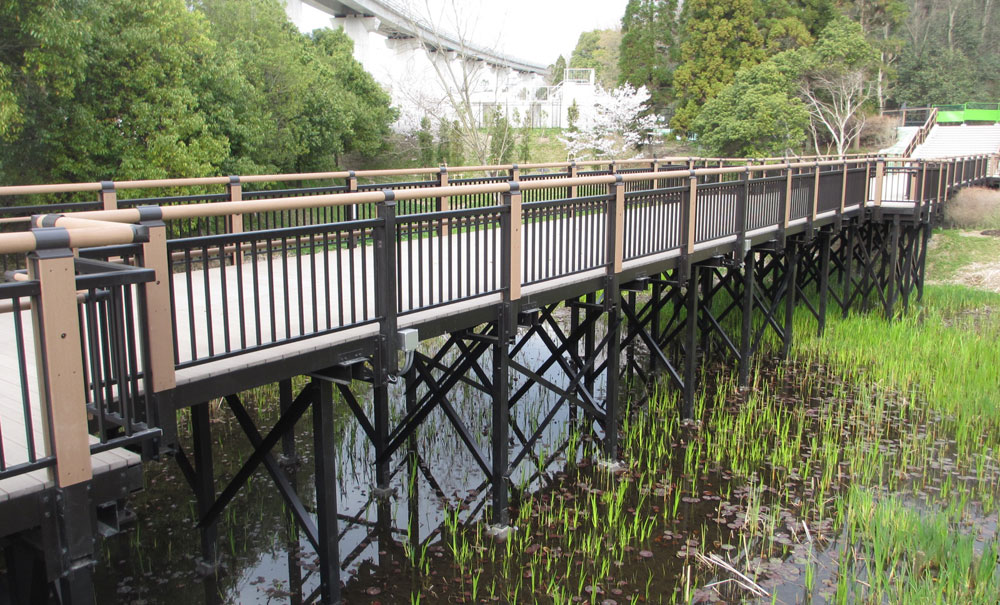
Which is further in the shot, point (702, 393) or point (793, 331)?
point (793, 331)

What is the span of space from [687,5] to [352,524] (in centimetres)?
4240

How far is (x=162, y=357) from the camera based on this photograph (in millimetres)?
4203

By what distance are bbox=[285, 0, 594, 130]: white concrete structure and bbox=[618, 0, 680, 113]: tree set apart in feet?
9.85

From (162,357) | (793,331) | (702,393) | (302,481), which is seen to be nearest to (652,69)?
(793,331)

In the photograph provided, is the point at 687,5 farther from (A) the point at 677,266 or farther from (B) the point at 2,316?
(B) the point at 2,316

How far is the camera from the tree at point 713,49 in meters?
39.9

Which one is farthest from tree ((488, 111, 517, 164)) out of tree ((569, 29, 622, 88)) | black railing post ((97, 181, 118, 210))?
black railing post ((97, 181, 118, 210))

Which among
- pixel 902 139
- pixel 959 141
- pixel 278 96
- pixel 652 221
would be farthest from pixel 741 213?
pixel 902 139

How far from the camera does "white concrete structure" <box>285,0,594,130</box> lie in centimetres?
3131

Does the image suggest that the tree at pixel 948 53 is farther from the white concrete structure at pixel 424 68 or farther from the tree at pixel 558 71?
the tree at pixel 558 71

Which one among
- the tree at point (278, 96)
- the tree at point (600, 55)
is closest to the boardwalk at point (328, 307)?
the tree at point (278, 96)

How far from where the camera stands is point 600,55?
67.4m

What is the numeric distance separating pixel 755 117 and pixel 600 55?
113ft

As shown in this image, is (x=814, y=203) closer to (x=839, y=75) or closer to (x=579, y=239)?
(x=579, y=239)
